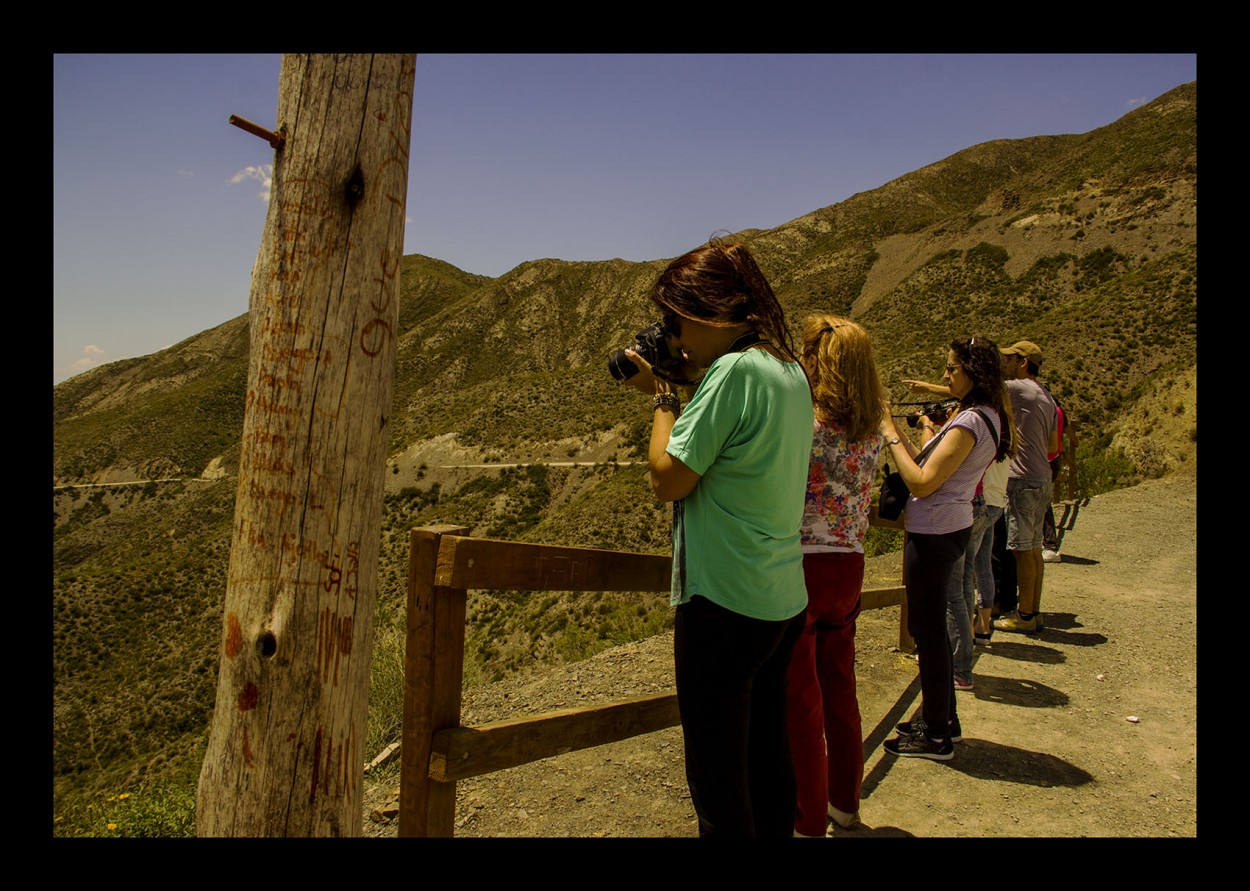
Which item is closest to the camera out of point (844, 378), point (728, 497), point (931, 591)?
point (728, 497)

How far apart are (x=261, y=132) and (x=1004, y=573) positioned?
5.67 meters

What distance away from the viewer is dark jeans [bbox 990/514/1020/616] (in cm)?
557

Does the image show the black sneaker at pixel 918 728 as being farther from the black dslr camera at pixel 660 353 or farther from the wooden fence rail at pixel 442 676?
the black dslr camera at pixel 660 353

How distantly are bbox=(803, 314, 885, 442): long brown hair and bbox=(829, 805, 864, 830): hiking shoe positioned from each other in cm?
139

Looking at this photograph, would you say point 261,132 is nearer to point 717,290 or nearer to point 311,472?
point 311,472

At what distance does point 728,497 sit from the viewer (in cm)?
185

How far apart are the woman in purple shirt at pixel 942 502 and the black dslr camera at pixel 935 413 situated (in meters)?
0.45

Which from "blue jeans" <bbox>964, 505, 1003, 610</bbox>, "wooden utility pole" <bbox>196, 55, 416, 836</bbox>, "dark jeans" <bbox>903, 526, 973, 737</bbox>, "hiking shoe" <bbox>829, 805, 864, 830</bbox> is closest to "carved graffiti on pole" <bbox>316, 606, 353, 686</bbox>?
"wooden utility pole" <bbox>196, 55, 416, 836</bbox>

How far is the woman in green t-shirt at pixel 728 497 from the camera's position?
182 centimetres

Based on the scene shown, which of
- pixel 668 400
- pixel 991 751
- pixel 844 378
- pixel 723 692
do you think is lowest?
pixel 991 751

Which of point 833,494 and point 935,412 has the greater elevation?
point 935,412

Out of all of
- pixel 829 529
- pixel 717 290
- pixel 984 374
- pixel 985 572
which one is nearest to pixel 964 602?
pixel 984 374

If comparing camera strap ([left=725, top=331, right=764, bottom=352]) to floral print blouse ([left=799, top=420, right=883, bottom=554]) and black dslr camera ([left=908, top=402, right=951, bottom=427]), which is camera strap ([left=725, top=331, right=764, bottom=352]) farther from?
black dslr camera ([left=908, top=402, right=951, bottom=427])

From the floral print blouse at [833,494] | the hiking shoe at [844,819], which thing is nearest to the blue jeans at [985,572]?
the hiking shoe at [844,819]
